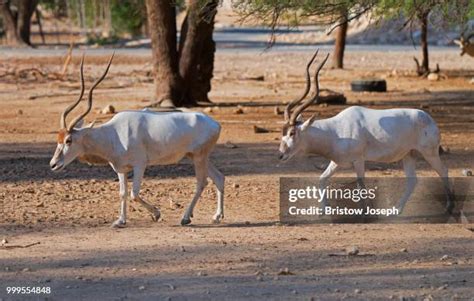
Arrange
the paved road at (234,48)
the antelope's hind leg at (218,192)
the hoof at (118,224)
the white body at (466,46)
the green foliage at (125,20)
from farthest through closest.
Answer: the green foliage at (125,20) < the paved road at (234,48) < the white body at (466,46) < the antelope's hind leg at (218,192) < the hoof at (118,224)

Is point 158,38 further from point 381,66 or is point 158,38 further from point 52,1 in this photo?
point 52,1

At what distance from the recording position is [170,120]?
13.1m

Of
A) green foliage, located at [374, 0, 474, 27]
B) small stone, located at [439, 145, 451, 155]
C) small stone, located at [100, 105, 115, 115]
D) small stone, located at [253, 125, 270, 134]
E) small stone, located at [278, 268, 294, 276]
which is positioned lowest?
small stone, located at [100, 105, 115, 115]

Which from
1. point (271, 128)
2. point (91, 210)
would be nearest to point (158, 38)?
point (271, 128)

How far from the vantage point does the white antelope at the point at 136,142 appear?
12945 millimetres

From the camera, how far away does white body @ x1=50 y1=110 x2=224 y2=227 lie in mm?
12953

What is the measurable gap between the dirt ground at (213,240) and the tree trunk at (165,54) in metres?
2.76

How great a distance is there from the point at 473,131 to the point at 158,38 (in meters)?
7.03

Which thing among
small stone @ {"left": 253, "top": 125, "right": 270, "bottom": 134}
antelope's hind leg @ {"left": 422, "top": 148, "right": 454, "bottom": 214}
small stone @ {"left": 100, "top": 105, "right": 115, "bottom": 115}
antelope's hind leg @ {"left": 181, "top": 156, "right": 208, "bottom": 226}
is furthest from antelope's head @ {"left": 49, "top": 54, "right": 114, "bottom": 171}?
small stone @ {"left": 100, "top": 105, "right": 115, "bottom": 115}

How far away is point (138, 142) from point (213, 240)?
1.42 m

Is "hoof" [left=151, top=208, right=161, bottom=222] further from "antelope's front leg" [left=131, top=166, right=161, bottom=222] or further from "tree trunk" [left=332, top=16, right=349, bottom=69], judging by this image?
"tree trunk" [left=332, top=16, right=349, bottom=69]

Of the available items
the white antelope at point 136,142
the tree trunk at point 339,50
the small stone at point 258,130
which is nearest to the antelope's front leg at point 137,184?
the white antelope at point 136,142

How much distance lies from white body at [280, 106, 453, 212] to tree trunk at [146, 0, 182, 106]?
12.7 meters

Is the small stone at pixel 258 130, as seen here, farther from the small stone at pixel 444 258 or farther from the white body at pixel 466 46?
the white body at pixel 466 46
